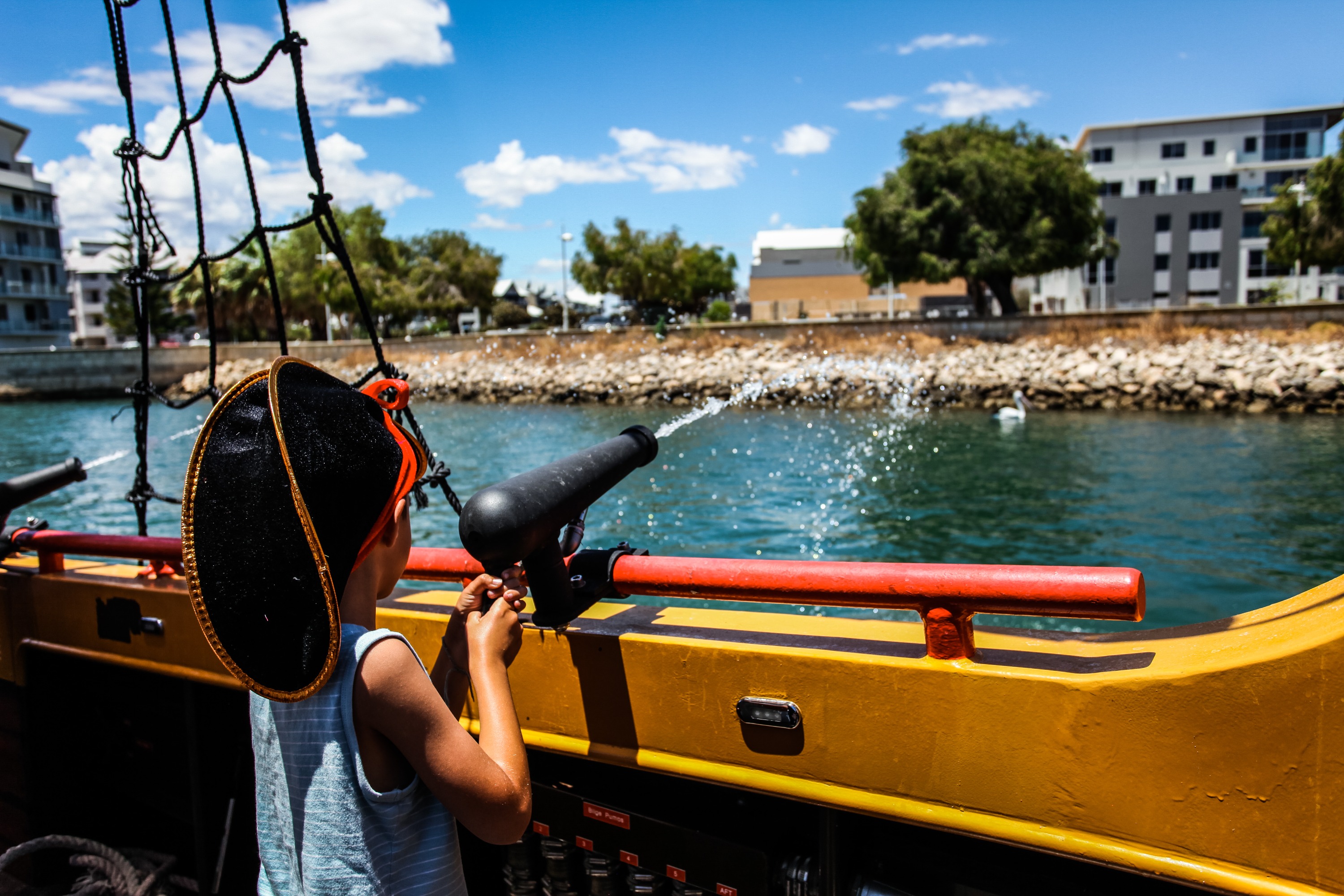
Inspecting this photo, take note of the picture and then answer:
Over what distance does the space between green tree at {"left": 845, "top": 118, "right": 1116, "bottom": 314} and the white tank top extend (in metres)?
35.9

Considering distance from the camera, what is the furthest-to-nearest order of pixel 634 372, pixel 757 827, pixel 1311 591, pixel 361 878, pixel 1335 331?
pixel 634 372
pixel 1335 331
pixel 757 827
pixel 1311 591
pixel 361 878

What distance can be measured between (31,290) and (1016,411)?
2610 inches

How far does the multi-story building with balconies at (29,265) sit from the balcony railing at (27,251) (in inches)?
1.3

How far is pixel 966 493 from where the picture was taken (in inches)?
506

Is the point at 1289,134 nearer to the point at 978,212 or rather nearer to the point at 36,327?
the point at 978,212

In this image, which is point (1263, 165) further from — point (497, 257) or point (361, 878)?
point (361, 878)

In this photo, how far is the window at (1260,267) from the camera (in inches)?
2185

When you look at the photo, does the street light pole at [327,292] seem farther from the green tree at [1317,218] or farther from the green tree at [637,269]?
the green tree at [1317,218]

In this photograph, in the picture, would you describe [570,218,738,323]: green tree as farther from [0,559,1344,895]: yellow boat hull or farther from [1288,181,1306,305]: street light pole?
[0,559,1344,895]: yellow boat hull

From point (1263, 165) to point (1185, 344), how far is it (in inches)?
1572

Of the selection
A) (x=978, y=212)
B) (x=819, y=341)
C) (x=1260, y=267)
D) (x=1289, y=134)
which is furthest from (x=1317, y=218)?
(x=1289, y=134)

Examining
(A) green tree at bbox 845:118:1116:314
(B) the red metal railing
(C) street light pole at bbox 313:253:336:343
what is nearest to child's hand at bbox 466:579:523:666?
(B) the red metal railing

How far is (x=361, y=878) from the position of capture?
4.21 feet

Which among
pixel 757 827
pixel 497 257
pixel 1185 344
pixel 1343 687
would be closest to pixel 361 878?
pixel 757 827
